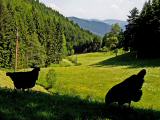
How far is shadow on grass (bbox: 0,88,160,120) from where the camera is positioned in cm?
1108

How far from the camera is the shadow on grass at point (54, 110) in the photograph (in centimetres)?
1108

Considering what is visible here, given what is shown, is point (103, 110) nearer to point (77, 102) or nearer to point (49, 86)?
point (77, 102)

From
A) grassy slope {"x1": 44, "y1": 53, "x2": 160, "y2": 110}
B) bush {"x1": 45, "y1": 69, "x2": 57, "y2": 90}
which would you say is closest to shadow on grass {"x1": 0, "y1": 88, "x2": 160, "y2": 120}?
grassy slope {"x1": 44, "y1": 53, "x2": 160, "y2": 110}

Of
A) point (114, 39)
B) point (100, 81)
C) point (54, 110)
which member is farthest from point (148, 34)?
point (54, 110)

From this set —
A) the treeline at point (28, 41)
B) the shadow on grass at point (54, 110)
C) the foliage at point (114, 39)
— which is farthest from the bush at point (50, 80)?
the foliage at point (114, 39)

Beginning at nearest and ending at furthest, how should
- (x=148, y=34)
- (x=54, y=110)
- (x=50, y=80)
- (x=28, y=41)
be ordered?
(x=54, y=110) → (x=50, y=80) → (x=148, y=34) → (x=28, y=41)

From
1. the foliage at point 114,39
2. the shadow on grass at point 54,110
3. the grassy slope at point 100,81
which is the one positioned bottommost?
the grassy slope at point 100,81

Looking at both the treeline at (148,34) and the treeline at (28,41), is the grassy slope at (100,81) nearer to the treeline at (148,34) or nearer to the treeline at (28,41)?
the treeline at (148,34)

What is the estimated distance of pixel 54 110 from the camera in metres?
12.0

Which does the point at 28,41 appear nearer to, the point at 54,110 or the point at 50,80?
the point at 50,80

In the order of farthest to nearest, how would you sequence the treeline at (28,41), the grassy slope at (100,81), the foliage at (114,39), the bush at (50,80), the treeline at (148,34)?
the foliage at (114,39), the treeline at (28,41), the treeline at (148,34), the bush at (50,80), the grassy slope at (100,81)

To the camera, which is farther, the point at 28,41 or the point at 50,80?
the point at 28,41

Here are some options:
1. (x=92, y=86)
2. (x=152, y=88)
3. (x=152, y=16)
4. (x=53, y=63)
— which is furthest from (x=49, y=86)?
(x=53, y=63)

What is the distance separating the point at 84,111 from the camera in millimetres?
12273
